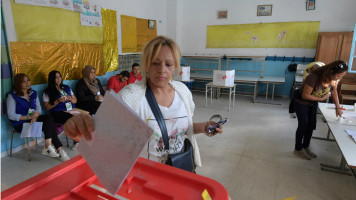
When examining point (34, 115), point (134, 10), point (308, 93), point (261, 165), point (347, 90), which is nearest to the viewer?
point (308, 93)

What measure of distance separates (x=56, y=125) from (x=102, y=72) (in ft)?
5.60

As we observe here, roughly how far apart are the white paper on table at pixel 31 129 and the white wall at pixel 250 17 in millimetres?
5206

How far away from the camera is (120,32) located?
5.06 m

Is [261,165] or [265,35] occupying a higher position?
[265,35]

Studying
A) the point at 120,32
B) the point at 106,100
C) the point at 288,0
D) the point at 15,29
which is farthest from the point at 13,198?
the point at 288,0

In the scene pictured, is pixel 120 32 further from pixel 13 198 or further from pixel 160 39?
pixel 13 198

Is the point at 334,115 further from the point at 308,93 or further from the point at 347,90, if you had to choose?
the point at 347,90

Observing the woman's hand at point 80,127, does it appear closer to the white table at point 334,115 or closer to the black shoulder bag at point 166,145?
the black shoulder bag at point 166,145

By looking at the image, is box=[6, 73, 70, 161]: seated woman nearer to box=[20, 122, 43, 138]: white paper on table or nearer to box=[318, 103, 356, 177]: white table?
box=[20, 122, 43, 138]: white paper on table

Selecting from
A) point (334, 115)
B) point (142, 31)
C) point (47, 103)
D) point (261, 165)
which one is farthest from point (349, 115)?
point (142, 31)

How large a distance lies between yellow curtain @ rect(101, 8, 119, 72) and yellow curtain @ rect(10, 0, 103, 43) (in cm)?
32

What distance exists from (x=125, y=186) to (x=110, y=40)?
4.58 metres

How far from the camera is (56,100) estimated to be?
3191 millimetres

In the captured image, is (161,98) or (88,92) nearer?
(161,98)
